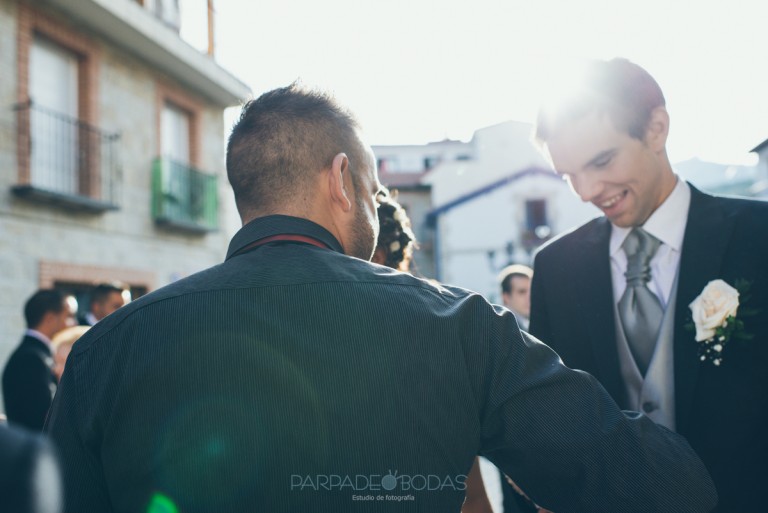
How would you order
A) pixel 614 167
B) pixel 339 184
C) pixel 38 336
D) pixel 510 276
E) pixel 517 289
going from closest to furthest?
1. pixel 339 184
2. pixel 614 167
3. pixel 38 336
4. pixel 517 289
5. pixel 510 276

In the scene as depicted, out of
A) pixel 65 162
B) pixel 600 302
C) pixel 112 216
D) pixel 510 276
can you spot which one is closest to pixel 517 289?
pixel 510 276

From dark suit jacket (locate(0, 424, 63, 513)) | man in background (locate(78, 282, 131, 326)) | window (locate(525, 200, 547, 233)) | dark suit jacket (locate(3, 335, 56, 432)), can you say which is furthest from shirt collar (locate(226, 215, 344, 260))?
window (locate(525, 200, 547, 233))

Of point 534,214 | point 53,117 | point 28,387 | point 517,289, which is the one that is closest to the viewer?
point 28,387

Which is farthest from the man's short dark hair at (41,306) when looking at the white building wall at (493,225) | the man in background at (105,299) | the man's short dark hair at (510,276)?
the white building wall at (493,225)

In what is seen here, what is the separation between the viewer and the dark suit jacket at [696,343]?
232 centimetres

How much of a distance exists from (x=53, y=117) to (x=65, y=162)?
642 millimetres

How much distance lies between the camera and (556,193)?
31438 mm

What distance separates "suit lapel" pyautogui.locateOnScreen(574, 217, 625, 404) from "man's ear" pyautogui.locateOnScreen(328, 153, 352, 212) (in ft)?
4.02

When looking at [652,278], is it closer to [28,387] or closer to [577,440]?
[577,440]

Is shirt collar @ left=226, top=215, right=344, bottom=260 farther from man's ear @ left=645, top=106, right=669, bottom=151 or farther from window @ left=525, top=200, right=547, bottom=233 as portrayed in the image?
window @ left=525, top=200, right=547, bottom=233

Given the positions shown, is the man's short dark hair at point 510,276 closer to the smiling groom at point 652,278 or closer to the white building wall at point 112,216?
the smiling groom at point 652,278

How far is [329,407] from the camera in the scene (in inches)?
58.7

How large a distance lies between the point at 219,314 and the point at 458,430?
56 centimetres

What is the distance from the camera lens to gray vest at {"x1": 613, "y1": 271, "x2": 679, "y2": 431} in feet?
8.11
